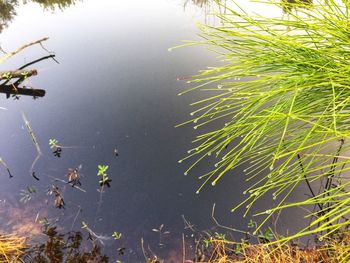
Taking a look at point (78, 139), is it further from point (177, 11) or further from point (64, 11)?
point (64, 11)

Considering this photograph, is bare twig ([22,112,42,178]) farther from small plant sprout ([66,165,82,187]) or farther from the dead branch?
the dead branch

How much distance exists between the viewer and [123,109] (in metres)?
4.38

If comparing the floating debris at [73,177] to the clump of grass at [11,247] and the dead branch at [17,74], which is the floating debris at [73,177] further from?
the dead branch at [17,74]

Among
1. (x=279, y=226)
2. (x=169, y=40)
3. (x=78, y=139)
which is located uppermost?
(x=169, y=40)

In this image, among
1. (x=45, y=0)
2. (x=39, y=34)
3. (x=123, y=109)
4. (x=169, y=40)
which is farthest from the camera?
(x=45, y=0)

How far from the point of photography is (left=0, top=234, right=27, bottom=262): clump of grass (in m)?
2.60

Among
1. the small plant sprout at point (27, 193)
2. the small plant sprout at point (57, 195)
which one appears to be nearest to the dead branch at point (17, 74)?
the small plant sprout at point (27, 193)

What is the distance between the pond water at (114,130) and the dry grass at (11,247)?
0.13m

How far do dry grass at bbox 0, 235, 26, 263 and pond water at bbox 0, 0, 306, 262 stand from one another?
0.43 feet

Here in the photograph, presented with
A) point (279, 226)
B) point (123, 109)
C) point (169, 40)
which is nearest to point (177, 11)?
point (169, 40)

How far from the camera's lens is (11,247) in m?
2.66

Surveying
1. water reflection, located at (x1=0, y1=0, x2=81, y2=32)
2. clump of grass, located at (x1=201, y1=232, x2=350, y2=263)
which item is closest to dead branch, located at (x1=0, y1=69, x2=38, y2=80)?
water reflection, located at (x1=0, y1=0, x2=81, y2=32)

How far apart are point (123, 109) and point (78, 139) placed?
81cm

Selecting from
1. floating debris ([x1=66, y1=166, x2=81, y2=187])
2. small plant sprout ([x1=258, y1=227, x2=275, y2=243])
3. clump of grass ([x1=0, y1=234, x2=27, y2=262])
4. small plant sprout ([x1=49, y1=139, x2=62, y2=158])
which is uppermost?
small plant sprout ([x1=49, y1=139, x2=62, y2=158])
